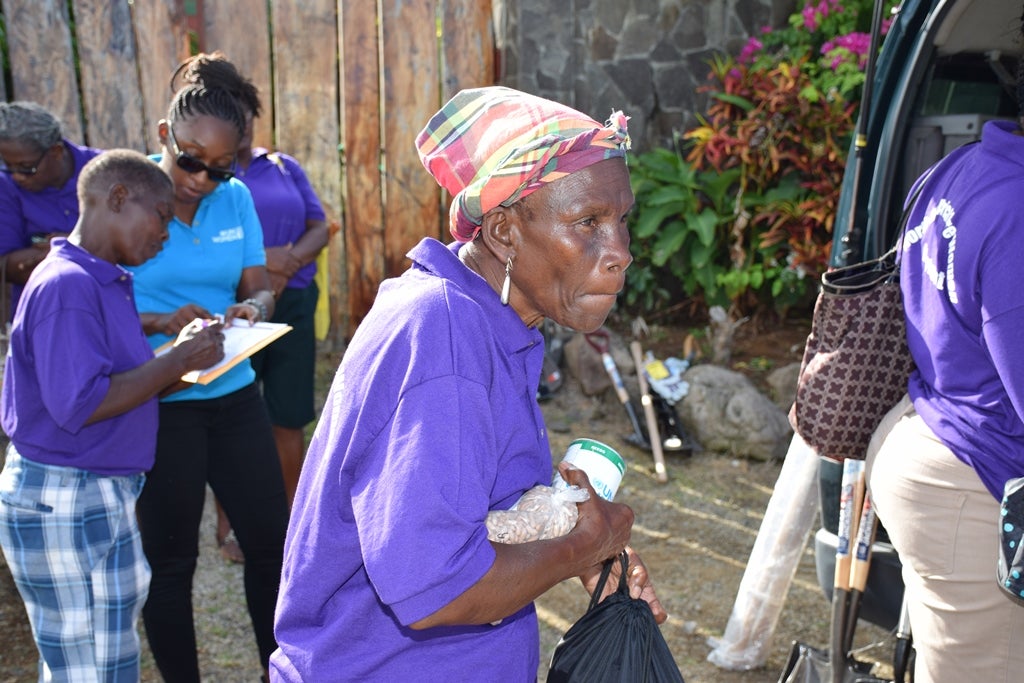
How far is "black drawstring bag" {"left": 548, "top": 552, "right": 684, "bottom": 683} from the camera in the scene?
68.6 inches

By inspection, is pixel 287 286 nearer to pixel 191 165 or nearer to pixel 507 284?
pixel 191 165

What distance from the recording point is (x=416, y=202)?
21.6 ft

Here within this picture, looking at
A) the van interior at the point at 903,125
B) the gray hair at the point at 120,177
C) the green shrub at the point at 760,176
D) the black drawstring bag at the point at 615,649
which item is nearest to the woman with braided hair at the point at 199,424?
the gray hair at the point at 120,177

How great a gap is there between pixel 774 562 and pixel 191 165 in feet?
8.44

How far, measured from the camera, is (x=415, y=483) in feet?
4.50

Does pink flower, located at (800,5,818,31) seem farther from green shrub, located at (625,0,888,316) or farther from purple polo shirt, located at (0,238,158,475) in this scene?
purple polo shirt, located at (0,238,158,475)

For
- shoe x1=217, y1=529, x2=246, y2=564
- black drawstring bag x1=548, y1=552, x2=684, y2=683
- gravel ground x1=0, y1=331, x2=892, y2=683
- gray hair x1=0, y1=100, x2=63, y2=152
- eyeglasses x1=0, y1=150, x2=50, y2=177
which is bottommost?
gravel ground x1=0, y1=331, x2=892, y2=683

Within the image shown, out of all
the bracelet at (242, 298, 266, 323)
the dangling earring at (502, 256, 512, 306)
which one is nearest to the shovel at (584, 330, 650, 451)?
the bracelet at (242, 298, 266, 323)

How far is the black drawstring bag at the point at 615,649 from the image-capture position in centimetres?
174

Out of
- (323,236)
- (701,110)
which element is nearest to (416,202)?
(323,236)

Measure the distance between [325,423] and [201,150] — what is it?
1.94m

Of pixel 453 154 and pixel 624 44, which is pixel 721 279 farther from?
pixel 453 154

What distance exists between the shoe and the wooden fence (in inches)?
94.5

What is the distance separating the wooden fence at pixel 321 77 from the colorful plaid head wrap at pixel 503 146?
4734 mm
